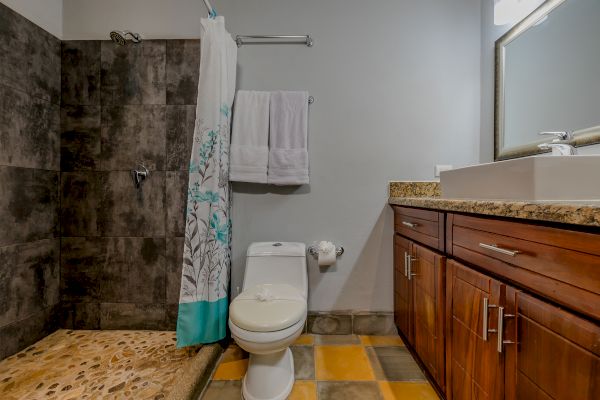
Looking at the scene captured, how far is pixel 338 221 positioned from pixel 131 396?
4.57 feet

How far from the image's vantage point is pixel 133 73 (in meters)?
1.82

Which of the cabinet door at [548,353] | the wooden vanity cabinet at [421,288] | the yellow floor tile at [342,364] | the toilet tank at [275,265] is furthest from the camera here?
the toilet tank at [275,265]

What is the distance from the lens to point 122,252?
1.86 m

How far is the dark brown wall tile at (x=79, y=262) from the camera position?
186 cm

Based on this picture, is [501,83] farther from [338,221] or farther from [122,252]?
[122,252]

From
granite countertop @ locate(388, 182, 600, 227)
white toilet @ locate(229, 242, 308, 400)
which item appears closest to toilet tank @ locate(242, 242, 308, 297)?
white toilet @ locate(229, 242, 308, 400)

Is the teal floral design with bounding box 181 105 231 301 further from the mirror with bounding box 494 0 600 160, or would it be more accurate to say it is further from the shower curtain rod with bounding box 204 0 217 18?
the mirror with bounding box 494 0 600 160

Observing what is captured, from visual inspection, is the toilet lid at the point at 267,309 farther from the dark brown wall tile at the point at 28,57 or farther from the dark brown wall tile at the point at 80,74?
the dark brown wall tile at the point at 28,57

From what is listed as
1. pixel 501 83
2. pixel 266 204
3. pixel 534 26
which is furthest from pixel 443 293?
pixel 534 26

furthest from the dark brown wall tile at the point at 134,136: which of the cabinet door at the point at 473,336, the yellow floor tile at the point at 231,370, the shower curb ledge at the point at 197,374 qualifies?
the cabinet door at the point at 473,336

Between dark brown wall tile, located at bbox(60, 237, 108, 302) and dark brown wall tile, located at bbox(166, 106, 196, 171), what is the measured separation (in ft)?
2.41

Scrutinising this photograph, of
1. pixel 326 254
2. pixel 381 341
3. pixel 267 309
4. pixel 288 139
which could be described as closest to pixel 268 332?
pixel 267 309

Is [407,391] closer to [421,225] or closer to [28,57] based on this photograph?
[421,225]

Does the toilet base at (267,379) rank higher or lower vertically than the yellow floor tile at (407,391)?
higher
